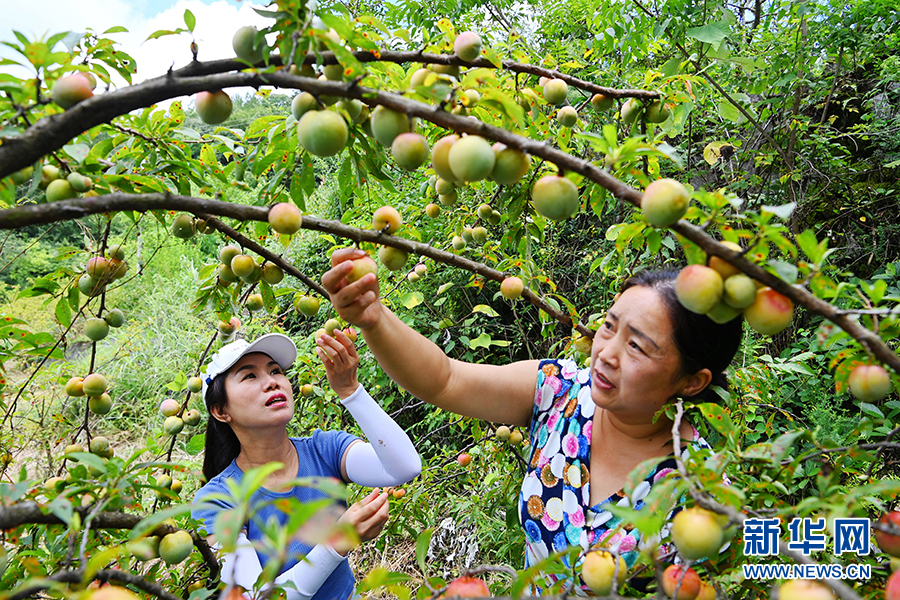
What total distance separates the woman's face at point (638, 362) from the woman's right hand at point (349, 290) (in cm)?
54

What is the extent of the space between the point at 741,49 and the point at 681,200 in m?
2.85

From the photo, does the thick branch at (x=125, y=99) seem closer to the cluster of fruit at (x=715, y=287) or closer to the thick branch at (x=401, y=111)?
the thick branch at (x=401, y=111)

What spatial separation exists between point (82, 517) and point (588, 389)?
3.74 ft

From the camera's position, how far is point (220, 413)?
1968 millimetres

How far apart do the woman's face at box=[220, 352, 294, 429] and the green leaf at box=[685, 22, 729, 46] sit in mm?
1916

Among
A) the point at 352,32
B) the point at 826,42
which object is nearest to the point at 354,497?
the point at 352,32

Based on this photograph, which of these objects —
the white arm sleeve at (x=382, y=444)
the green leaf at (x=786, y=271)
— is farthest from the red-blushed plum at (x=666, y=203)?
the white arm sleeve at (x=382, y=444)

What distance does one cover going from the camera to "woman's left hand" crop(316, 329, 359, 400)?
5.56 feet

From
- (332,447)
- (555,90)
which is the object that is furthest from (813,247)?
(332,447)

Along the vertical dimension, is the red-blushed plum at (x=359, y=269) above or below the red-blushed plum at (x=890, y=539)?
above

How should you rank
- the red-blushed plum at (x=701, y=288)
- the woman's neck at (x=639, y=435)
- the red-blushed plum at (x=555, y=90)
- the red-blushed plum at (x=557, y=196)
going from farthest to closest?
the red-blushed plum at (x=555, y=90) < the woman's neck at (x=639, y=435) < the red-blushed plum at (x=557, y=196) < the red-blushed plum at (x=701, y=288)

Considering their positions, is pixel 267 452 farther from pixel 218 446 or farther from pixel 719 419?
pixel 719 419

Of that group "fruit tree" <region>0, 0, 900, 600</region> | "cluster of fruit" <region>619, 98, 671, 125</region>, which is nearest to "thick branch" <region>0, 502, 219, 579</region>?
"fruit tree" <region>0, 0, 900, 600</region>

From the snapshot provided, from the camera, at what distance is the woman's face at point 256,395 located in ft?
6.09
